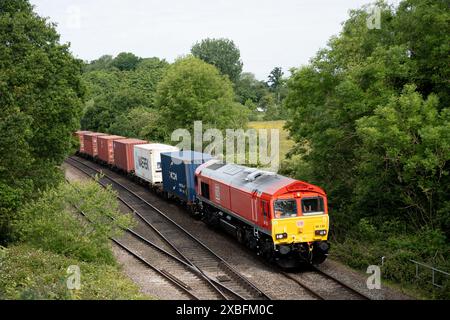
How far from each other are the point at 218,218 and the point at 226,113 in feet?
87.6

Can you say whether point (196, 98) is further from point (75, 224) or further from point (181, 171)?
point (75, 224)

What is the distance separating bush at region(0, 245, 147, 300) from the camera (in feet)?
49.5

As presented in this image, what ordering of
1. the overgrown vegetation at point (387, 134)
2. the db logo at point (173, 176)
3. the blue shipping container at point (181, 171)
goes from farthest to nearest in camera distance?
1. the db logo at point (173, 176)
2. the blue shipping container at point (181, 171)
3. the overgrown vegetation at point (387, 134)

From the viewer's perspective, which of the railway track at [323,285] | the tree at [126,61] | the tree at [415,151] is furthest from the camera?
the tree at [126,61]

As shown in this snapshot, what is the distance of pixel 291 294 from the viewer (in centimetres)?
1875

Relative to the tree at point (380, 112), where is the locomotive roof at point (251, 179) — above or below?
below

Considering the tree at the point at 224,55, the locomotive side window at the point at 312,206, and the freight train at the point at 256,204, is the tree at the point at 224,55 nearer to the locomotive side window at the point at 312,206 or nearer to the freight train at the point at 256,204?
the freight train at the point at 256,204

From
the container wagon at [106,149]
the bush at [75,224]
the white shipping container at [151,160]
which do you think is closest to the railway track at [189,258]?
the bush at [75,224]

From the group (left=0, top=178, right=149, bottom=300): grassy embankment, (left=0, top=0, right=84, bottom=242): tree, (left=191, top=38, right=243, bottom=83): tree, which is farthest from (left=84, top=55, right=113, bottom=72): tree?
(left=0, top=178, right=149, bottom=300): grassy embankment

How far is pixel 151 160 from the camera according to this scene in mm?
38781

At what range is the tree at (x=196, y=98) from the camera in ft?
174

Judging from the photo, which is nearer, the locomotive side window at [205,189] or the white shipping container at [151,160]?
the locomotive side window at [205,189]

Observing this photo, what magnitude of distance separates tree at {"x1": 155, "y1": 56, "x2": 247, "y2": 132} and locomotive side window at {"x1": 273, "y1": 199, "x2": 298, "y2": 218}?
1226 inches

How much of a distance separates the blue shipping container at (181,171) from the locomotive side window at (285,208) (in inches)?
440
